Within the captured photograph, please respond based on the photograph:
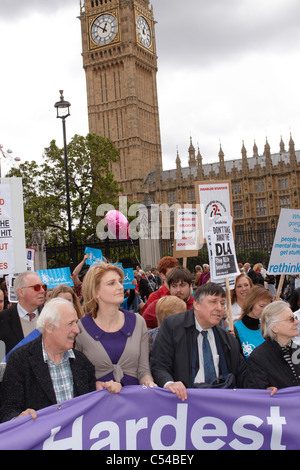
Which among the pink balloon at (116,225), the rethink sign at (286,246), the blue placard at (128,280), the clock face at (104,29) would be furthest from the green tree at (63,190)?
the clock face at (104,29)

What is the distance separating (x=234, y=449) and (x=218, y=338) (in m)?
0.66

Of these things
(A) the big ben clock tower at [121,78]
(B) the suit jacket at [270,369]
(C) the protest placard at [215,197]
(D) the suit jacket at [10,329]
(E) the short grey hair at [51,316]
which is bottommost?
(B) the suit jacket at [270,369]

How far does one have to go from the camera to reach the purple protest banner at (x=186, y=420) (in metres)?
3.20

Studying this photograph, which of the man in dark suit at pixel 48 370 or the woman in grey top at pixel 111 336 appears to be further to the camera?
the woman in grey top at pixel 111 336

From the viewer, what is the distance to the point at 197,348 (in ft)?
11.5

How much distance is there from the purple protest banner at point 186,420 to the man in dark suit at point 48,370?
0.40 ft

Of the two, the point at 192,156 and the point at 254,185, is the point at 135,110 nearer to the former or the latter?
the point at 192,156

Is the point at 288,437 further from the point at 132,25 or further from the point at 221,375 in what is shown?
the point at 132,25

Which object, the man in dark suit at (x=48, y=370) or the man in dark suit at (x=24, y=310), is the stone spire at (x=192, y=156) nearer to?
the man in dark suit at (x=24, y=310)

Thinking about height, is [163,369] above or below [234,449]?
above

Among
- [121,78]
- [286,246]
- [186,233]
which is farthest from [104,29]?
[286,246]

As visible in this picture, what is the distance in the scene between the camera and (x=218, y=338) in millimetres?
3549

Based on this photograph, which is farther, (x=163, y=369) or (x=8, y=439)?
(x=163, y=369)

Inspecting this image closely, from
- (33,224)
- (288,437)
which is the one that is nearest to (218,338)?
(288,437)
